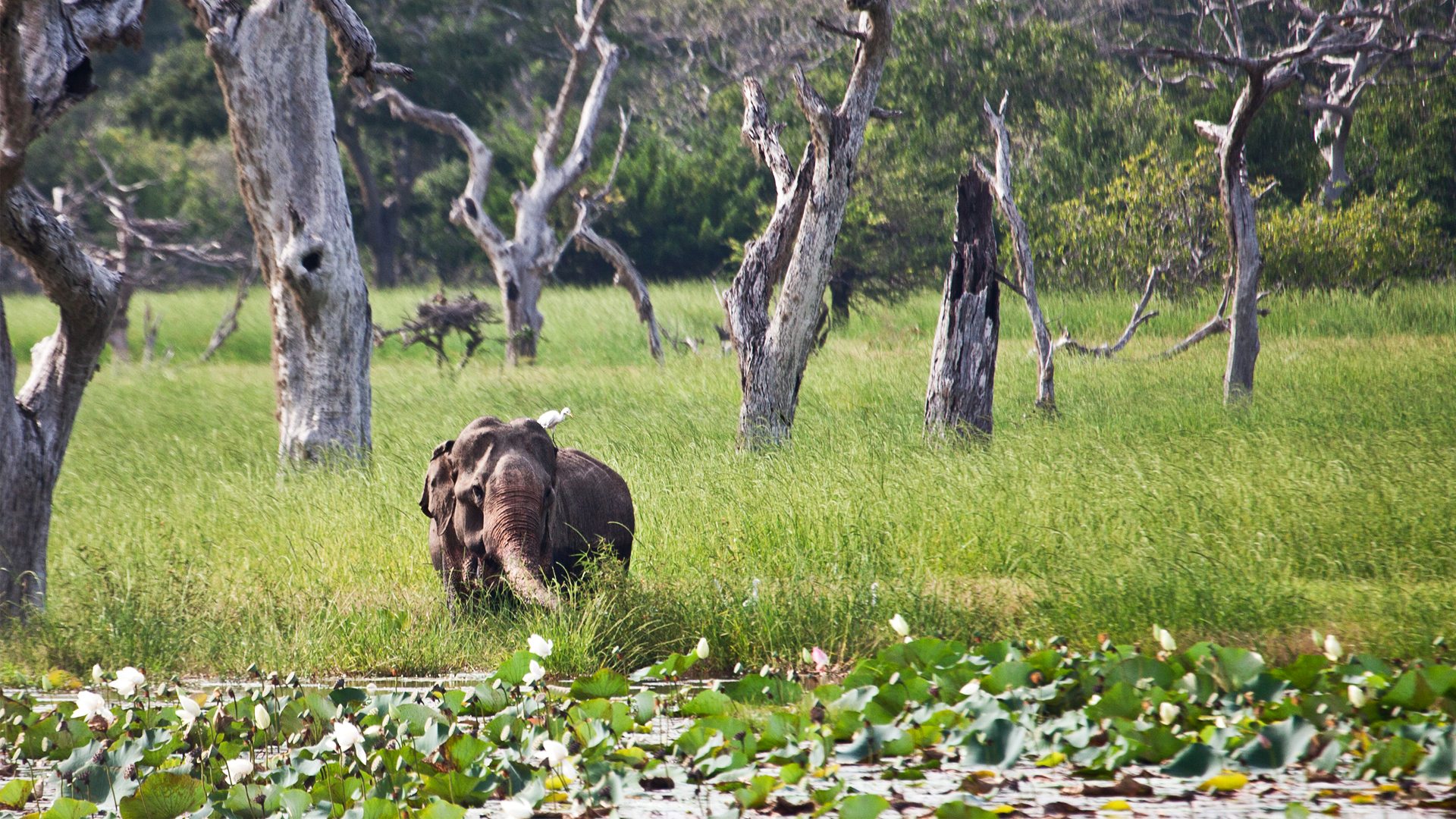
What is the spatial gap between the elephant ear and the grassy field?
51 centimetres

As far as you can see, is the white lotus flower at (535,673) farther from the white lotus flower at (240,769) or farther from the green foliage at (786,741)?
the white lotus flower at (240,769)

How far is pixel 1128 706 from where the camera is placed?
4059 millimetres

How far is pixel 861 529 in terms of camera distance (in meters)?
6.82

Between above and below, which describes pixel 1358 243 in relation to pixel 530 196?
above

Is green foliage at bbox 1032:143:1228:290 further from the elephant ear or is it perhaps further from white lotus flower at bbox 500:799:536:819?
white lotus flower at bbox 500:799:536:819

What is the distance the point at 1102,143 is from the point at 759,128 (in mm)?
11967

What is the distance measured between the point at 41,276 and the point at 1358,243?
43.8 feet

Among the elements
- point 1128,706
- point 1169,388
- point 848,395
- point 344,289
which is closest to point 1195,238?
point 1169,388

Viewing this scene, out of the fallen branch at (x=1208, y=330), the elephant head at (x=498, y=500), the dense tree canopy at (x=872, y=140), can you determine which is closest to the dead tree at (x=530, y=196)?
the dense tree canopy at (x=872, y=140)

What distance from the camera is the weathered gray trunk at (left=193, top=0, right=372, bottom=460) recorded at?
34.2 feet

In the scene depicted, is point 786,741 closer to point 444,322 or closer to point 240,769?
point 240,769

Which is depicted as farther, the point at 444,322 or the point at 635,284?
the point at 444,322

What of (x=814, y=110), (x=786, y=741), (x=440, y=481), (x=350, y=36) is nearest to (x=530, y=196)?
(x=814, y=110)

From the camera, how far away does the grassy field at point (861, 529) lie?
559 cm
